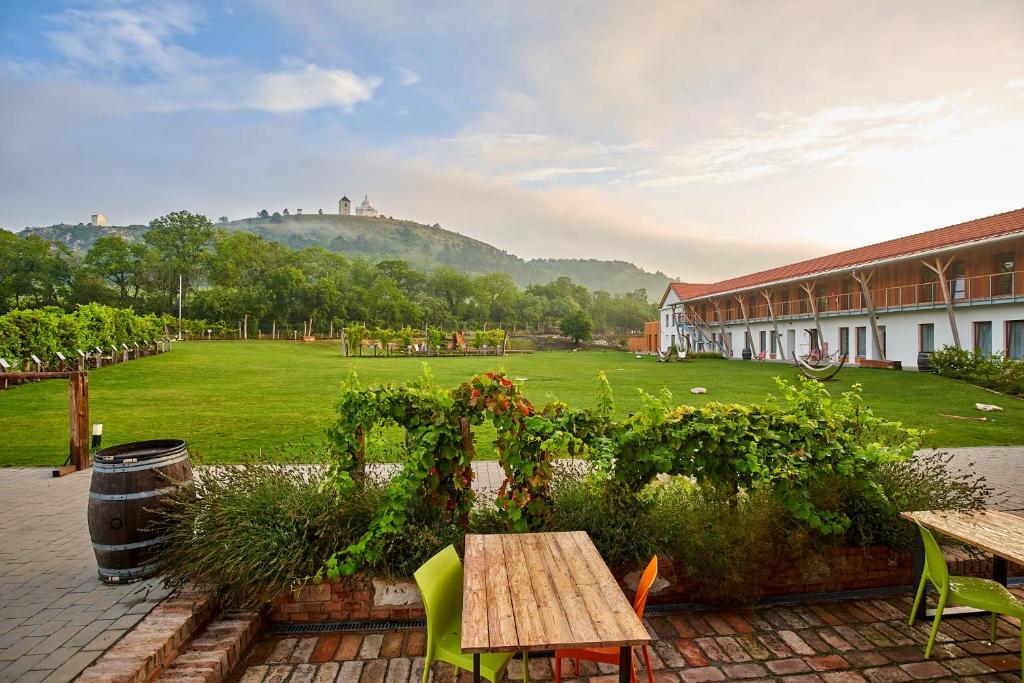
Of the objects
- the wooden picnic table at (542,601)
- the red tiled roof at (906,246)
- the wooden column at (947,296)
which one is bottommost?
the wooden picnic table at (542,601)

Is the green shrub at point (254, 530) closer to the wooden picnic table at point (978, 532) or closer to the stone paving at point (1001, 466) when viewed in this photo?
the wooden picnic table at point (978, 532)

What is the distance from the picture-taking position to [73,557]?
3902 millimetres

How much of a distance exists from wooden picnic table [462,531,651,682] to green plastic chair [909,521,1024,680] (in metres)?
1.95

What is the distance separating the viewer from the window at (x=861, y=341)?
26.4 m

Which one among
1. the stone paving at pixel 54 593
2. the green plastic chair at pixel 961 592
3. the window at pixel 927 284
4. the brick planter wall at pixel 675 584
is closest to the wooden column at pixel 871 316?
the window at pixel 927 284

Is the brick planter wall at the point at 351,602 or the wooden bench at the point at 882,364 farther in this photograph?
the wooden bench at the point at 882,364

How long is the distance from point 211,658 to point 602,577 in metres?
2.08

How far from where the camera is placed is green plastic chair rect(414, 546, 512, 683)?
2.17 meters

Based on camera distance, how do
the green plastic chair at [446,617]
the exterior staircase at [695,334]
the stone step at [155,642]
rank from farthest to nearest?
the exterior staircase at [695,334]
the stone step at [155,642]
the green plastic chair at [446,617]

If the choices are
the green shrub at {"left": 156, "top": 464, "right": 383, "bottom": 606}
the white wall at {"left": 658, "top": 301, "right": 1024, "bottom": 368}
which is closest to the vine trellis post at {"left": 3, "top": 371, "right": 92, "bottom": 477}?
the green shrub at {"left": 156, "top": 464, "right": 383, "bottom": 606}

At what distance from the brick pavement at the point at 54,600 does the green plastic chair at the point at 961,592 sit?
14.6 feet

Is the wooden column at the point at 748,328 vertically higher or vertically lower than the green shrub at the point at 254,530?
higher

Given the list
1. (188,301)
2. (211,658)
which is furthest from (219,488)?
(188,301)

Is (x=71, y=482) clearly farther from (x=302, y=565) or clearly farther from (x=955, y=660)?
(x=955, y=660)
